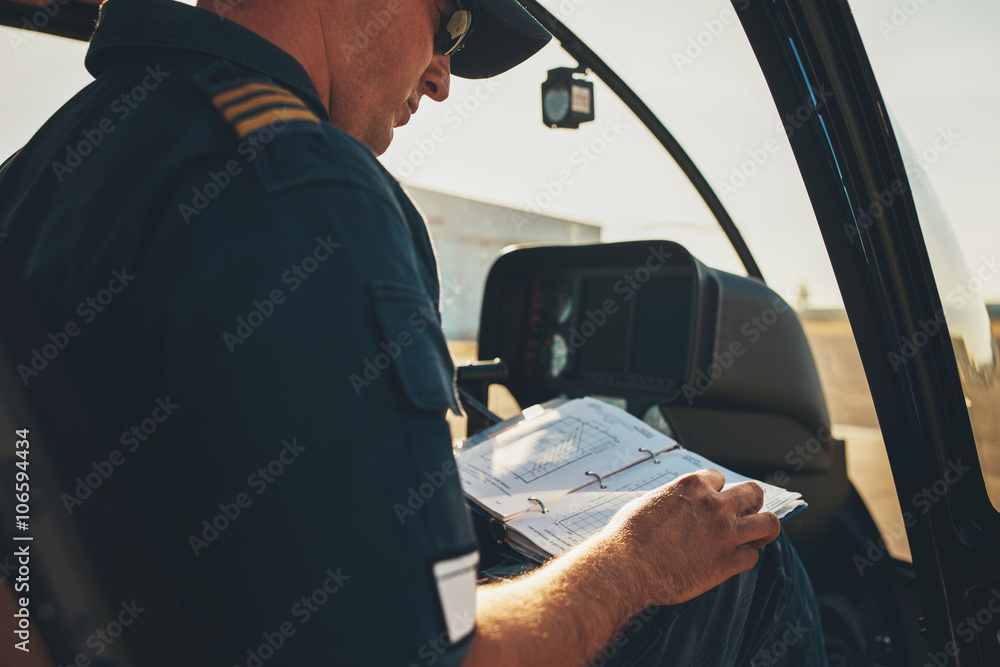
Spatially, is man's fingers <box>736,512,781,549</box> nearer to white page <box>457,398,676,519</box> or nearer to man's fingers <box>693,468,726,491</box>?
man's fingers <box>693,468,726,491</box>

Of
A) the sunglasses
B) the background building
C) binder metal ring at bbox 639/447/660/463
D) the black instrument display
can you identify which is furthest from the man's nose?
the background building

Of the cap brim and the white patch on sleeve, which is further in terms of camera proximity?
the cap brim

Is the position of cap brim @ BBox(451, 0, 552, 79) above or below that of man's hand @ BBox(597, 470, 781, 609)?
above

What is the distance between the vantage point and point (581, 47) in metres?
2.12

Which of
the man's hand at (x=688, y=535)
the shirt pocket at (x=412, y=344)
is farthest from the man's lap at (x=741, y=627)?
the shirt pocket at (x=412, y=344)

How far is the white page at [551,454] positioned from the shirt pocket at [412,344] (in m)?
0.56

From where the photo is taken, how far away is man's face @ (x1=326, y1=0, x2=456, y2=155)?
0.80m

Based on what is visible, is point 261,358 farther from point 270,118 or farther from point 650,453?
point 650,453

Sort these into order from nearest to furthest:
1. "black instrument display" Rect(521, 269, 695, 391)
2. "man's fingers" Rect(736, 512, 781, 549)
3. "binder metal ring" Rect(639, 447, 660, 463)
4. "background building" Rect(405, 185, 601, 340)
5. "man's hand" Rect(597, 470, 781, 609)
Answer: "man's hand" Rect(597, 470, 781, 609), "man's fingers" Rect(736, 512, 781, 549), "binder metal ring" Rect(639, 447, 660, 463), "black instrument display" Rect(521, 269, 695, 391), "background building" Rect(405, 185, 601, 340)

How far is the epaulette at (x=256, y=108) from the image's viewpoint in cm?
54

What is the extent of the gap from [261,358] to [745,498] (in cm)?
74

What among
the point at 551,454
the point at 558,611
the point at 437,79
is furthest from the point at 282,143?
the point at 551,454

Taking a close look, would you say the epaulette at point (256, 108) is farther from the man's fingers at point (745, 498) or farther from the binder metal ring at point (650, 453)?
the binder metal ring at point (650, 453)

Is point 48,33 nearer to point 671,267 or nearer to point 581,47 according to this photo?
point 581,47
